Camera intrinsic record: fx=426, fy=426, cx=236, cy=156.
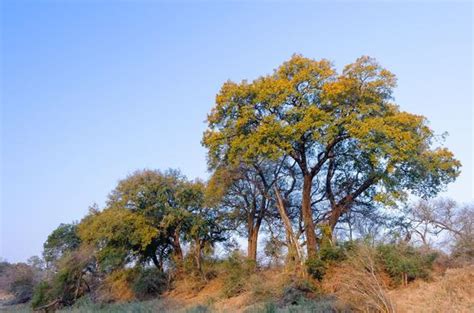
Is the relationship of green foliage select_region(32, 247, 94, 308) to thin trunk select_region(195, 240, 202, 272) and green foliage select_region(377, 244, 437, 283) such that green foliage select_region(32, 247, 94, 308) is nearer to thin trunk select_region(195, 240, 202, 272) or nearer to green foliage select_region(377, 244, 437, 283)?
thin trunk select_region(195, 240, 202, 272)

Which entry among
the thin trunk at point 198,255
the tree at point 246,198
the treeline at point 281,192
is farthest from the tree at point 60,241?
the tree at point 246,198

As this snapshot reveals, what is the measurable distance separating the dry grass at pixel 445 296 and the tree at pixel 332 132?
5361 millimetres

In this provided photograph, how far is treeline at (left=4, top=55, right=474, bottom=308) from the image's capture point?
20.2 meters

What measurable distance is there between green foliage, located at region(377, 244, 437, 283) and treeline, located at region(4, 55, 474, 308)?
979mm

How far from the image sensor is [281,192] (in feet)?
86.3

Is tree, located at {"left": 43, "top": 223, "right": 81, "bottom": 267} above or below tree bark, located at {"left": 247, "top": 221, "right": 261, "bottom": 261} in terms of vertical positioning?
above

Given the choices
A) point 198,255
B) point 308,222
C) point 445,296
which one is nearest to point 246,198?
point 198,255

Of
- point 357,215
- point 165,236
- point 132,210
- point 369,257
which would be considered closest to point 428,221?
point 357,215

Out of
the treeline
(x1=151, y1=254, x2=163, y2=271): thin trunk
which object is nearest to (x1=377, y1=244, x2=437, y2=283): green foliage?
the treeline

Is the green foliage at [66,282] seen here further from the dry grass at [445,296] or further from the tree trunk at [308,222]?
the dry grass at [445,296]

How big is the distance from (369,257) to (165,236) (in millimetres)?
20021

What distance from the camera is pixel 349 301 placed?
1407cm

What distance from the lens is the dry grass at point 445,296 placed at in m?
12.3

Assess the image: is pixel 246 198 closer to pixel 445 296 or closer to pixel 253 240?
pixel 253 240
